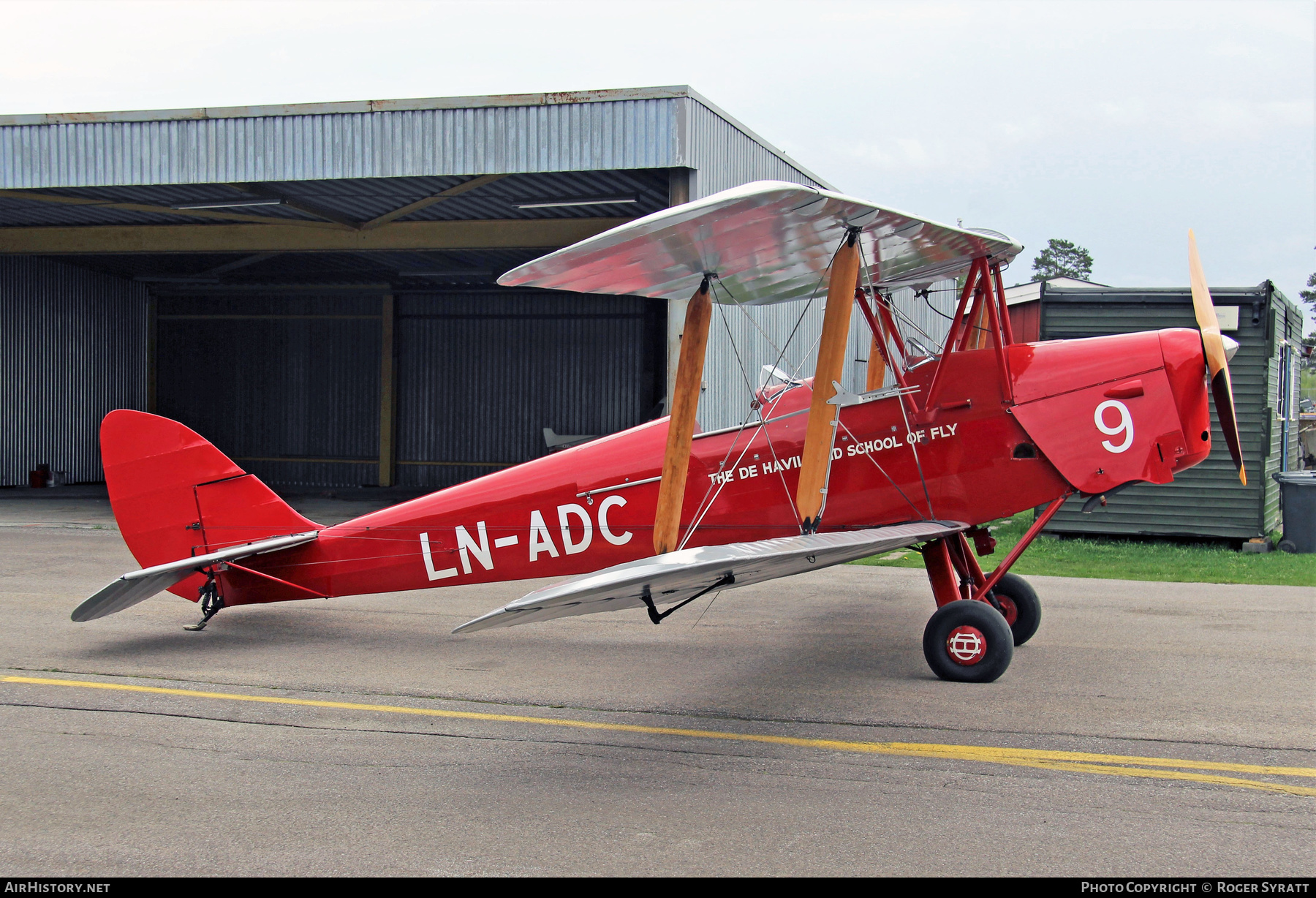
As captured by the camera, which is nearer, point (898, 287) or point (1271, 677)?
point (1271, 677)

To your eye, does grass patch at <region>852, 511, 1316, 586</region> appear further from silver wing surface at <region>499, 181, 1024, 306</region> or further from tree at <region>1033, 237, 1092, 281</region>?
tree at <region>1033, 237, 1092, 281</region>

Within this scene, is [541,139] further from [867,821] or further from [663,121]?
[867,821]

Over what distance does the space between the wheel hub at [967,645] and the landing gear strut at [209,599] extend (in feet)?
16.5

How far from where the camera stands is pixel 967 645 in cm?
→ 588

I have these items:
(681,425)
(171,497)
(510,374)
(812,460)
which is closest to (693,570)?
(812,460)

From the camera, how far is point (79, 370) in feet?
77.0

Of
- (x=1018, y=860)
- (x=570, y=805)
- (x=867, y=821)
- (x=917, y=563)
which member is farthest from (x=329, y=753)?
(x=917, y=563)

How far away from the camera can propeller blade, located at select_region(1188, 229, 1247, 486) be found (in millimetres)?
5988

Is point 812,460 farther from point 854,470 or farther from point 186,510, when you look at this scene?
point 186,510

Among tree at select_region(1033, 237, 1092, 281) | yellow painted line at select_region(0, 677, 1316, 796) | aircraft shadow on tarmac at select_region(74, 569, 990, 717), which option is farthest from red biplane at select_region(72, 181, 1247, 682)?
tree at select_region(1033, 237, 1092, 281)

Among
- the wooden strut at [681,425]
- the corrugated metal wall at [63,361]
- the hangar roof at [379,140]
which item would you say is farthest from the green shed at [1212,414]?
the corrugated metal wall at [63,361]

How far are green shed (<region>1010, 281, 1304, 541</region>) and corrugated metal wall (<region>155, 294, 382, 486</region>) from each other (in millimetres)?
16343

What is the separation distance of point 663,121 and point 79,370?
57.2ft

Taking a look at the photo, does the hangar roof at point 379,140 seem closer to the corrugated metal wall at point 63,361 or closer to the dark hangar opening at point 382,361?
the dark hangar opening at point 382,361
